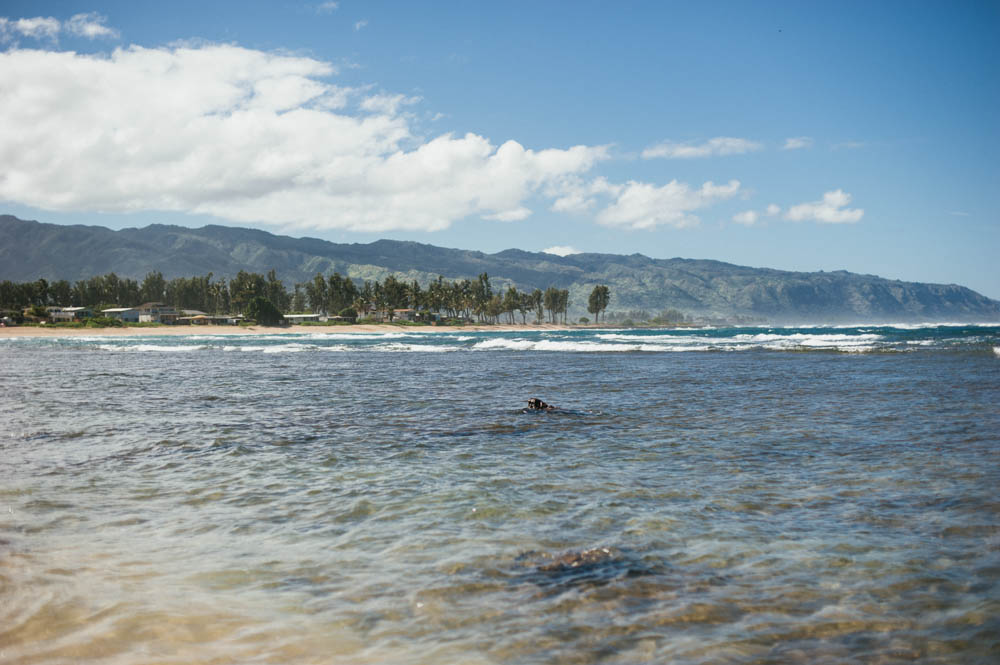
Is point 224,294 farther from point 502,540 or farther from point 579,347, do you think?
point 502,540

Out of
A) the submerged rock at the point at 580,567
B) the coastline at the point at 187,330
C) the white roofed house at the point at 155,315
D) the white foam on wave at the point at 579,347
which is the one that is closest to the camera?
the submerged rock at the point at 580,567

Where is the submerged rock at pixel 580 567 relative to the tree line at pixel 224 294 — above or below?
below

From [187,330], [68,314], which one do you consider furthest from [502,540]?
[68,314]

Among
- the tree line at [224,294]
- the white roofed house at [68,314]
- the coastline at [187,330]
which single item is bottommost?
the coastline at [187,330]

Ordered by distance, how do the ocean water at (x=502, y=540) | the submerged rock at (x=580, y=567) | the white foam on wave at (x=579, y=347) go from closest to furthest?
1. the ocean water at (x=502, y=540)
2. the submerged rock at (x=580, y=567)
3. the white foam on wave at (x=579, y=347)

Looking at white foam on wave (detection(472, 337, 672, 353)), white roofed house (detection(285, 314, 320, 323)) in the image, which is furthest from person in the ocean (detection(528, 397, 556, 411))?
white roofed house (detection(285, 314, 320, 323))

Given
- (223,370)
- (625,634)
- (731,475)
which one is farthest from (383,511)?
(223,370)

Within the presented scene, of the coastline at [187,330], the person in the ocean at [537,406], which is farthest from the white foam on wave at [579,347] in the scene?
the coastline at [187,330]

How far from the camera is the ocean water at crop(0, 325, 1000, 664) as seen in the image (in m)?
4.19

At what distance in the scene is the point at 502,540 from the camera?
20.0 feet

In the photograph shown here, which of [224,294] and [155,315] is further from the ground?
[224,294]

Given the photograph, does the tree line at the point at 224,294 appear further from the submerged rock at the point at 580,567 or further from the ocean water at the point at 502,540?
the submerged rock at the point at 580,567

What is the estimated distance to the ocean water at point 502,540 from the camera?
419 centimetres

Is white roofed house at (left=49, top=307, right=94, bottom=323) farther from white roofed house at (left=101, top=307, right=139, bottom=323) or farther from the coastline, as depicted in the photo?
the coastline
